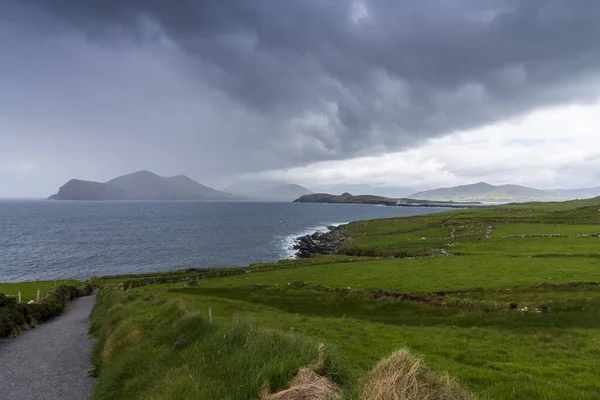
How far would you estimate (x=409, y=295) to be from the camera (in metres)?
35.9

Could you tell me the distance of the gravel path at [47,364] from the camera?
692 inches

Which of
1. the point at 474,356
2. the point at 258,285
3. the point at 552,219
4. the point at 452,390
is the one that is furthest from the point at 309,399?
the point at 552,219

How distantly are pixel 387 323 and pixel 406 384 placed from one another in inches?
966

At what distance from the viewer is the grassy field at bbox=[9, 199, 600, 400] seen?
11.3 metres

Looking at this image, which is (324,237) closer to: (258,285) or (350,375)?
(258,285)

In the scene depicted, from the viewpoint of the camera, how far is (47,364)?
2181 centimetres

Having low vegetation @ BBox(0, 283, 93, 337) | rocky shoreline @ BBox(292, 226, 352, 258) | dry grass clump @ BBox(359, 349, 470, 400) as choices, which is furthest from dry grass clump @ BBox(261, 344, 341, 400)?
rocky shoreline @ BBox(292, 226, 352, 258)

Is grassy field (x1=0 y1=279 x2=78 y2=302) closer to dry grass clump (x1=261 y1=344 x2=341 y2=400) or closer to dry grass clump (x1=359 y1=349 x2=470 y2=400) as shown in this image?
dry grass clump (x1=261 y1=344 x2=341 y2=400)

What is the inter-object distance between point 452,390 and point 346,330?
62.5ft

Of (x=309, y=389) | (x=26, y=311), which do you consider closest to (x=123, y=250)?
(x=26, y=311)

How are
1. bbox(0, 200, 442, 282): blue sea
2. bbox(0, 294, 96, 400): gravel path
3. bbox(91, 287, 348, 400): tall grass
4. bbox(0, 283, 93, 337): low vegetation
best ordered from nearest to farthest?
1. bbox(91, 287, 348, 400): tall grass
2. bbox(0, 294, 96, 400): gravel path
3. bbox(0, 283, 93, 337): low vegetation
4. bbox(0, 200, 442, 282): blue sea

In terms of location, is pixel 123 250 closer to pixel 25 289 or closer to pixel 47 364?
pixel 25 289

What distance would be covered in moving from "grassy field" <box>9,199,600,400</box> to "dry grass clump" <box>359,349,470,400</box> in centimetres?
15

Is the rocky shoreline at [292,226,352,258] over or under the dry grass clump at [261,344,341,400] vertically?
under
